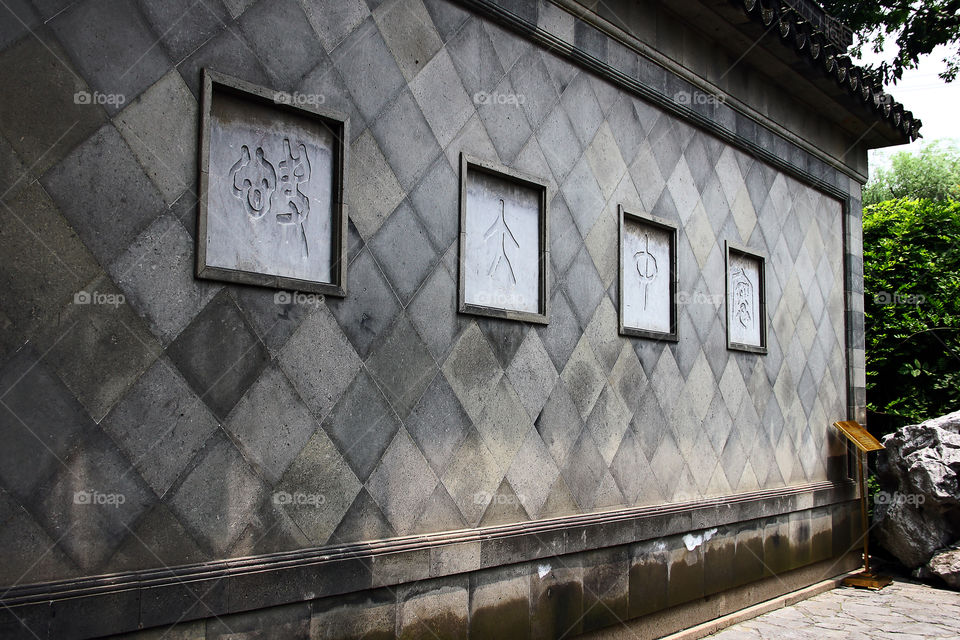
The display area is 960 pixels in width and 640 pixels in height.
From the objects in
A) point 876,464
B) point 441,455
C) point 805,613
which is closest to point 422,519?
point 441,455

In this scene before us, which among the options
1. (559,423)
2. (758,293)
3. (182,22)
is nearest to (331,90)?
(182,22)

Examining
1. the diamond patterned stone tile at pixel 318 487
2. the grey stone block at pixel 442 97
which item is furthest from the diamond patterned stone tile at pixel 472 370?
the grey stone block at pixel 442 97

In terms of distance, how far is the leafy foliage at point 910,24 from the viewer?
11.5 metres

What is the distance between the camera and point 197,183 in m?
3.30

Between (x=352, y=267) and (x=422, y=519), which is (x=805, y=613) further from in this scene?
(x=352, y=267)

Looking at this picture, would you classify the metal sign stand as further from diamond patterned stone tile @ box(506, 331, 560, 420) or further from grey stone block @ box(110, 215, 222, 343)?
grey stone block @ box(110, 215, 222, 343)

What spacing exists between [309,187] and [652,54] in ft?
11.0

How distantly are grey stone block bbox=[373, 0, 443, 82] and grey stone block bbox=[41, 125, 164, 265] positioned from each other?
1567 millimetres

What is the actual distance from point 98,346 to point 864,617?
654 cm

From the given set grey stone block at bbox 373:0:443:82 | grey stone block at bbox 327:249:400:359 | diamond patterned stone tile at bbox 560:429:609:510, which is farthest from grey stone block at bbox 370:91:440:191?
diamond patterned stone tile at bbox 560:429:609:510

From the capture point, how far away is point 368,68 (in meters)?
4.02

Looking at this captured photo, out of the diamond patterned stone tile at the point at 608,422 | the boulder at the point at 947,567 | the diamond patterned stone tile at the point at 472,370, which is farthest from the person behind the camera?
the boulder at the point at 947,567

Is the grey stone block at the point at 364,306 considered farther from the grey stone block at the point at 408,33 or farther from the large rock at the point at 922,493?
the large rock at the point at 922,493

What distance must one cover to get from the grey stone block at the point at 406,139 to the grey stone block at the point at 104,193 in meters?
1.26
